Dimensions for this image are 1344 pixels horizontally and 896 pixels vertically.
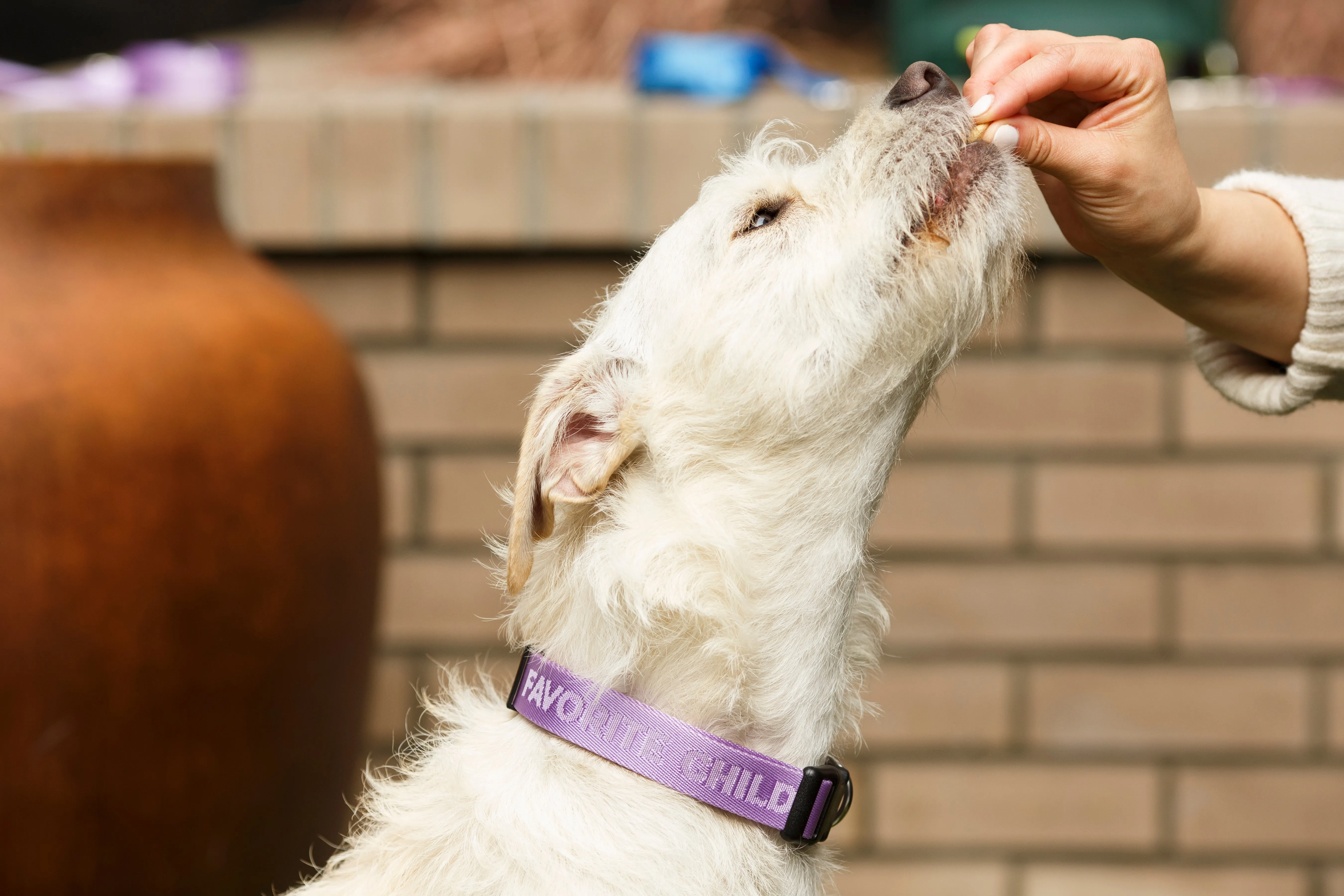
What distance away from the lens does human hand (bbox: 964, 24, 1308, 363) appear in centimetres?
146

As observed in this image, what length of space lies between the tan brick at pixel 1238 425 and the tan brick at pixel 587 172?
140 centimetres

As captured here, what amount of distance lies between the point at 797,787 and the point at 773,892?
0.14 metres

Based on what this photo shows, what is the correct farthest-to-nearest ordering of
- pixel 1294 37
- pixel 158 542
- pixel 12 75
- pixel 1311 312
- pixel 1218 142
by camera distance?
pixel 1294 37
pixel 12 75
pixel 1218 142
pixel 158 542
pixel 1311 312

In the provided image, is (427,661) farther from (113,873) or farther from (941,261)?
(941,261)

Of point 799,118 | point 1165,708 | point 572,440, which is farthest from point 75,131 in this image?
point 1165,708

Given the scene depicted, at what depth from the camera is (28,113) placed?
2855mm

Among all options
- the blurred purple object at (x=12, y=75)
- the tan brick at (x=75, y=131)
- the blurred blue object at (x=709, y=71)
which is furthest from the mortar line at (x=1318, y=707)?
the blurred purple object at (x=12, y=75)

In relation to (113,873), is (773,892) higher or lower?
higher

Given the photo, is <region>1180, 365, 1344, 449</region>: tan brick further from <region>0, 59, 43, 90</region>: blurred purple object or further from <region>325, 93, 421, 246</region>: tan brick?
<region>0, 59, 43, 90</region>: blurred purple object

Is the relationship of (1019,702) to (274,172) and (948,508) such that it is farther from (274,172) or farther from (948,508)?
(274,172)

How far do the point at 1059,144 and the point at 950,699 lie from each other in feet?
5.91

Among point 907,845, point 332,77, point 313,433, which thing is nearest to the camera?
point 313,433

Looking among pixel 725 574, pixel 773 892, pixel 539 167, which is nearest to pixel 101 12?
pixel 539 167

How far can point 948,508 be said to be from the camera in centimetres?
291
